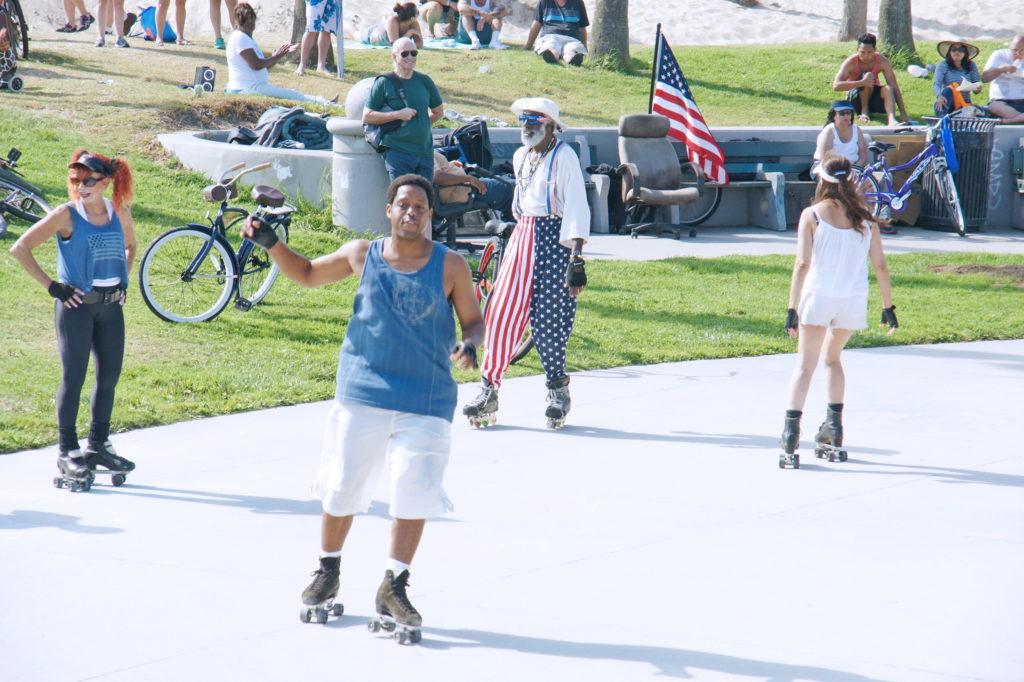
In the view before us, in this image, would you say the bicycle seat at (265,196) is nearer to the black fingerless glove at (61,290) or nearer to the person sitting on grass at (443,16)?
the black fingerless glove at (61,290)

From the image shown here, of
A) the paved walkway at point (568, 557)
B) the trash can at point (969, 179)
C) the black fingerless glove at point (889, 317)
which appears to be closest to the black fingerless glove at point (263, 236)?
the paved walkway at point (568, 557)

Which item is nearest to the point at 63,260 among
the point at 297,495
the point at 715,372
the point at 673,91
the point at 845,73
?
the point at 297,495

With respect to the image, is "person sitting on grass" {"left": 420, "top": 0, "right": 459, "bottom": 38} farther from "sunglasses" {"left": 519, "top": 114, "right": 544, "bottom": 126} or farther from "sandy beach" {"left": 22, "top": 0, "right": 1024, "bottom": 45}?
"sunglasses" {"left": 519, "top": 114, "right": 544, "bottom": 126}

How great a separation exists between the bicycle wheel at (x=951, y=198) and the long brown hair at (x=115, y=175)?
13.0 meters

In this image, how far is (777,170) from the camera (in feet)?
56.7

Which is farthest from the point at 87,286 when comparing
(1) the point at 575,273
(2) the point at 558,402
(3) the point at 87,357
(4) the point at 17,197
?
(4) the point at 17,197

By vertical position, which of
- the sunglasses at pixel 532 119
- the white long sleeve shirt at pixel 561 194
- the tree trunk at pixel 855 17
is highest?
the tree trunk at pixel 855 17

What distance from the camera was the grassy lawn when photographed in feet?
27.5

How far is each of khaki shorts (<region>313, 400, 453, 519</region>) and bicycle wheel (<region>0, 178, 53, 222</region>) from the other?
26.9 feet

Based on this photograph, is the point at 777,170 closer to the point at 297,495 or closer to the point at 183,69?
the point at 183,69

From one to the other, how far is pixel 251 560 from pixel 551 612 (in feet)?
4.35

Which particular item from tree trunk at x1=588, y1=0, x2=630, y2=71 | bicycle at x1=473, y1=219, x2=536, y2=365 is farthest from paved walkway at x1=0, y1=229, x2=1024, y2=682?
tree trunk at x1=588, y1=0, x2=630, y2=71

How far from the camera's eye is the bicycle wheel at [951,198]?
16.7m

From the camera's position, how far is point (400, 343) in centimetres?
439
